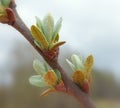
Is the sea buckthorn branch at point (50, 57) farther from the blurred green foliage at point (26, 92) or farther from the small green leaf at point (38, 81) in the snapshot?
the blurred green foliage at point (26, 92)

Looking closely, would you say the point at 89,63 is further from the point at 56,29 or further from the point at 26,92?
the point at 26,92

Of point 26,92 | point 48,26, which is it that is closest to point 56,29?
point 48,26

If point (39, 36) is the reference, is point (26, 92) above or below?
below

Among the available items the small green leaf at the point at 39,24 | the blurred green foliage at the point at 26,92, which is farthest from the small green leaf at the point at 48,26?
the blurred green foliage at the point at 26,92

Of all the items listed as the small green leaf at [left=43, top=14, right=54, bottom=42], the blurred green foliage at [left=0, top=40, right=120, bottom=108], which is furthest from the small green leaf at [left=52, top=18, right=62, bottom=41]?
the blurred green foliage at [left=0, top=40, right=120, bottom=108]

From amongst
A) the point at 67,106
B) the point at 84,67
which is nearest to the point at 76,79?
the point at 84,67

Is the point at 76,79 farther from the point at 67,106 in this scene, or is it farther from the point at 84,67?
the point at 67,106

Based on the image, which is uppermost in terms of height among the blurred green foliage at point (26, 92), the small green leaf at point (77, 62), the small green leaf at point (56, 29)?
the small green leaf at point (56, 29)
